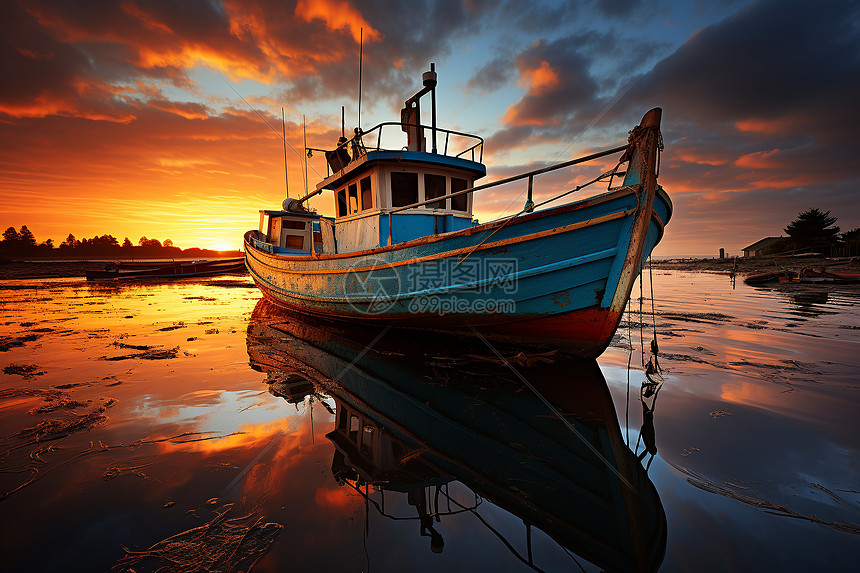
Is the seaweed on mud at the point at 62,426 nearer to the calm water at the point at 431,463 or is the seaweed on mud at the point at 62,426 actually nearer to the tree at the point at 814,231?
the calm water at the point at 431,463

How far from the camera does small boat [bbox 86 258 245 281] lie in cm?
2388

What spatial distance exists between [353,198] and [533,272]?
17.3 feet

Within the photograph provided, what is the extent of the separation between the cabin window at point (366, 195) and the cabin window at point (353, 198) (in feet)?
1.00

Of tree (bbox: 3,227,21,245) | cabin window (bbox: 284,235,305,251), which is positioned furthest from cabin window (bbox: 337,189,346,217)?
tree (bbox: 3,227,21,245)

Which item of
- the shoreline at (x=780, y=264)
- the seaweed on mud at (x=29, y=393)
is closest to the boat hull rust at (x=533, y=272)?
the seaweed on mud at (x=29, y=393)

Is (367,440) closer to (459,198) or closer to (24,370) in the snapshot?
(24,370)

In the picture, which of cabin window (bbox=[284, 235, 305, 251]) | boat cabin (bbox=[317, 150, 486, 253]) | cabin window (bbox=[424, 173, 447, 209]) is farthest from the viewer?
cabin window (bbox=[284, 235, 305, 251])

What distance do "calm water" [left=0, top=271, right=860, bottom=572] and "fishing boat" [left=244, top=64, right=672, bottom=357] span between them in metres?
0.84

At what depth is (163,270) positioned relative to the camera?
2784cm

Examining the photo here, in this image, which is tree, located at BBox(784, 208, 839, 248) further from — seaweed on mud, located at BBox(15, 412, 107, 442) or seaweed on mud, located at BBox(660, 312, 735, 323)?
seaweed on mud, located at BBox(15, 412, 107, 442)

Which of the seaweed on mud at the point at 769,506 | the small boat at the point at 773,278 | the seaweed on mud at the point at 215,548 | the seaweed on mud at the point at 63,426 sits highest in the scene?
the small boat at the point at 773,278

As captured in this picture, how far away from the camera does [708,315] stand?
929 cm

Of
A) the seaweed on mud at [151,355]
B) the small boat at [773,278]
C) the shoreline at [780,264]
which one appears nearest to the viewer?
the seaweed on mud at [151,355]

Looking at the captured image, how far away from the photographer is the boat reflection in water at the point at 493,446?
2.01 meters
